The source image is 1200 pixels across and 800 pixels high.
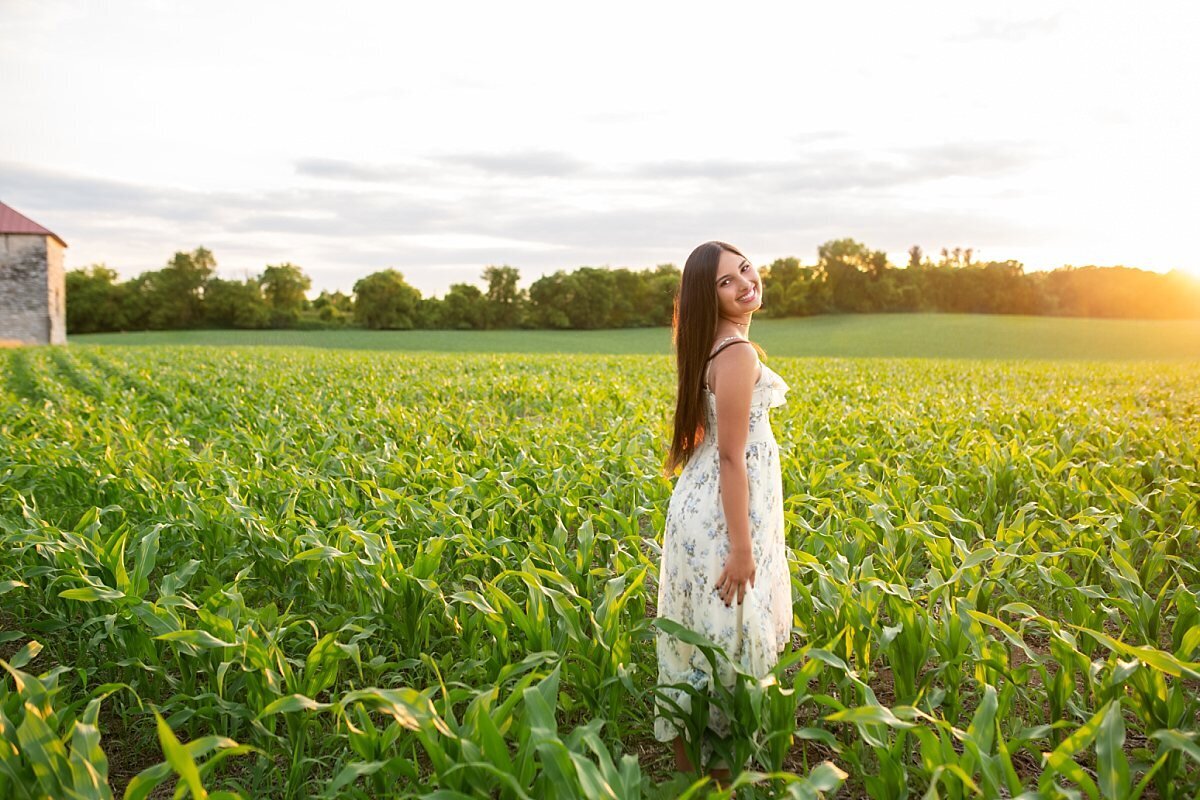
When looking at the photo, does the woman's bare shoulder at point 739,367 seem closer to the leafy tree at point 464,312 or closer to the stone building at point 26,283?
the stone building at point 26,283

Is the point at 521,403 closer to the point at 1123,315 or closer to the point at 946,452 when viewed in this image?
the point at 946,452

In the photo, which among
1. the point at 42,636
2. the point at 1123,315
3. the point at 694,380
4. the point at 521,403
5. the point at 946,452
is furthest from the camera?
the point at 1123,315

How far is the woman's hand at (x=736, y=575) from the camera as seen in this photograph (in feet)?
9.66

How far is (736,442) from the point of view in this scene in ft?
9.53

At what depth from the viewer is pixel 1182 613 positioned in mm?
3734

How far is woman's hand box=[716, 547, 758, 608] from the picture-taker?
294 cm

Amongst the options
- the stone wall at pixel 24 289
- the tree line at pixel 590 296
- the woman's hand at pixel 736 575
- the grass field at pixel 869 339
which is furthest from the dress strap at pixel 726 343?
the tree line at pixel 590 296

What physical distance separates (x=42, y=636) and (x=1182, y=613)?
578 cm

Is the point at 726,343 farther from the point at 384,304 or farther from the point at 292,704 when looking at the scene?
the point at 384,304

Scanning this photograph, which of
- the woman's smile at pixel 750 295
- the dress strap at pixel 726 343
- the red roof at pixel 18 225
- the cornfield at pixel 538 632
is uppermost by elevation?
the red roof at pixel 18 225

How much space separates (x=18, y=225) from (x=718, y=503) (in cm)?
6228

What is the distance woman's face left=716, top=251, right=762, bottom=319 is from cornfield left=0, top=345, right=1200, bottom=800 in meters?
1.19

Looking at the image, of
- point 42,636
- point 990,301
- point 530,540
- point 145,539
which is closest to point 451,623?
point 530,540

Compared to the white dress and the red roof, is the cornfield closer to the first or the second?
the white dress
